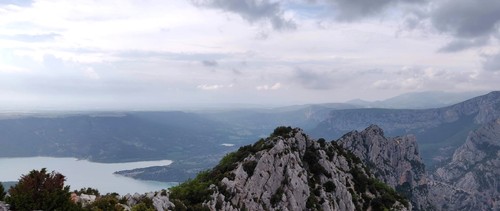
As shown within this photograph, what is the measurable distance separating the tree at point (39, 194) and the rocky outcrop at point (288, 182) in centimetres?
1886

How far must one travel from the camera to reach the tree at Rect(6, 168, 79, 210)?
31.8 m

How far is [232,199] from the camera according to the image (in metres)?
61.7

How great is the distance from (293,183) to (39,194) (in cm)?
4678

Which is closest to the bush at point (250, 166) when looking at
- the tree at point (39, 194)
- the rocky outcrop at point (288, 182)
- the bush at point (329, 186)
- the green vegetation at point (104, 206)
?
the rocky outcrop at point (288, 182)

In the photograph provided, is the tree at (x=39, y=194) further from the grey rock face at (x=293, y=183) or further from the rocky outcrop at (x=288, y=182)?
the grey rock face at (x=293, y=183)

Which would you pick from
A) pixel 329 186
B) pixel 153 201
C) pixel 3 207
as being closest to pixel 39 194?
pixel 3 207

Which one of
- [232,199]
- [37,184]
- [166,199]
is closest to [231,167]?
[232,199]

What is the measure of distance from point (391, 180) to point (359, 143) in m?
23.3

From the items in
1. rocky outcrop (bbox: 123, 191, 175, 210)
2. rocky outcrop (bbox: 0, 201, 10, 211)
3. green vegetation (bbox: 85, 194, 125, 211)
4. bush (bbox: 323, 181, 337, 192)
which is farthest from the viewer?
bush (bbox: 323, 181, 337, 192)

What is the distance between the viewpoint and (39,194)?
32.3 m

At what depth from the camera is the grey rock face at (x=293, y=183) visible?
64625 mm

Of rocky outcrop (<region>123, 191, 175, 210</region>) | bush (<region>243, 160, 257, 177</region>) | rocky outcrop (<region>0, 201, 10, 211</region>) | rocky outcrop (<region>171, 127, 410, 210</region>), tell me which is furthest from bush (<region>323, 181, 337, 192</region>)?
rocky outcrop (<region>0, 201, 10, 211</region>)

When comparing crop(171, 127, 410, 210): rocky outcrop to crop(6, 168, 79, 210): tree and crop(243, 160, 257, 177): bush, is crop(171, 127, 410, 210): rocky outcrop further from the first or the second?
crop(6, 168, 79, 210): tree

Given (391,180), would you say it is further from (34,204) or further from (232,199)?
(34,204)
